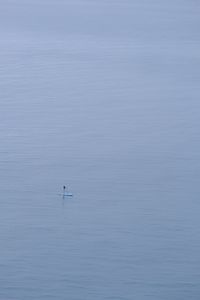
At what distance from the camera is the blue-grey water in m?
4.93

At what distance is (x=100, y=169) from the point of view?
21.5ft

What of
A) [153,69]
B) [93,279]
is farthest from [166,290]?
[153,69]

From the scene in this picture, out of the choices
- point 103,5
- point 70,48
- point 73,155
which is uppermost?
point 73,155

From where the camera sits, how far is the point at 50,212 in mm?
5801

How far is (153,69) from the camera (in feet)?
33.1

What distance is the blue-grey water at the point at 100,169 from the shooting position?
4.93 metres

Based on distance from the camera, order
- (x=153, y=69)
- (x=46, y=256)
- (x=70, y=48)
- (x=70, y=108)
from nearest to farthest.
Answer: (x=46, y=256)
(x=70, y=108)
(x=153, y=69)
(x=70, y=48)

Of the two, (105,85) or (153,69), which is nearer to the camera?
(105,85)

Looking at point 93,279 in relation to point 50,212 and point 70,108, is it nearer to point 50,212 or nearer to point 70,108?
point 50,212

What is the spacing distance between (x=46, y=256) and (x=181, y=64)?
5.75 meters

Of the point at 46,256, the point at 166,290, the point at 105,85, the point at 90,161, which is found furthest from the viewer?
the point at 105,85

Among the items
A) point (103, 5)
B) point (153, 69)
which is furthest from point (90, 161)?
point (103, 5)

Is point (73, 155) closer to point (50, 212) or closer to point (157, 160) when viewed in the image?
point (157, 160)

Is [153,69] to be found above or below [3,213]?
below
